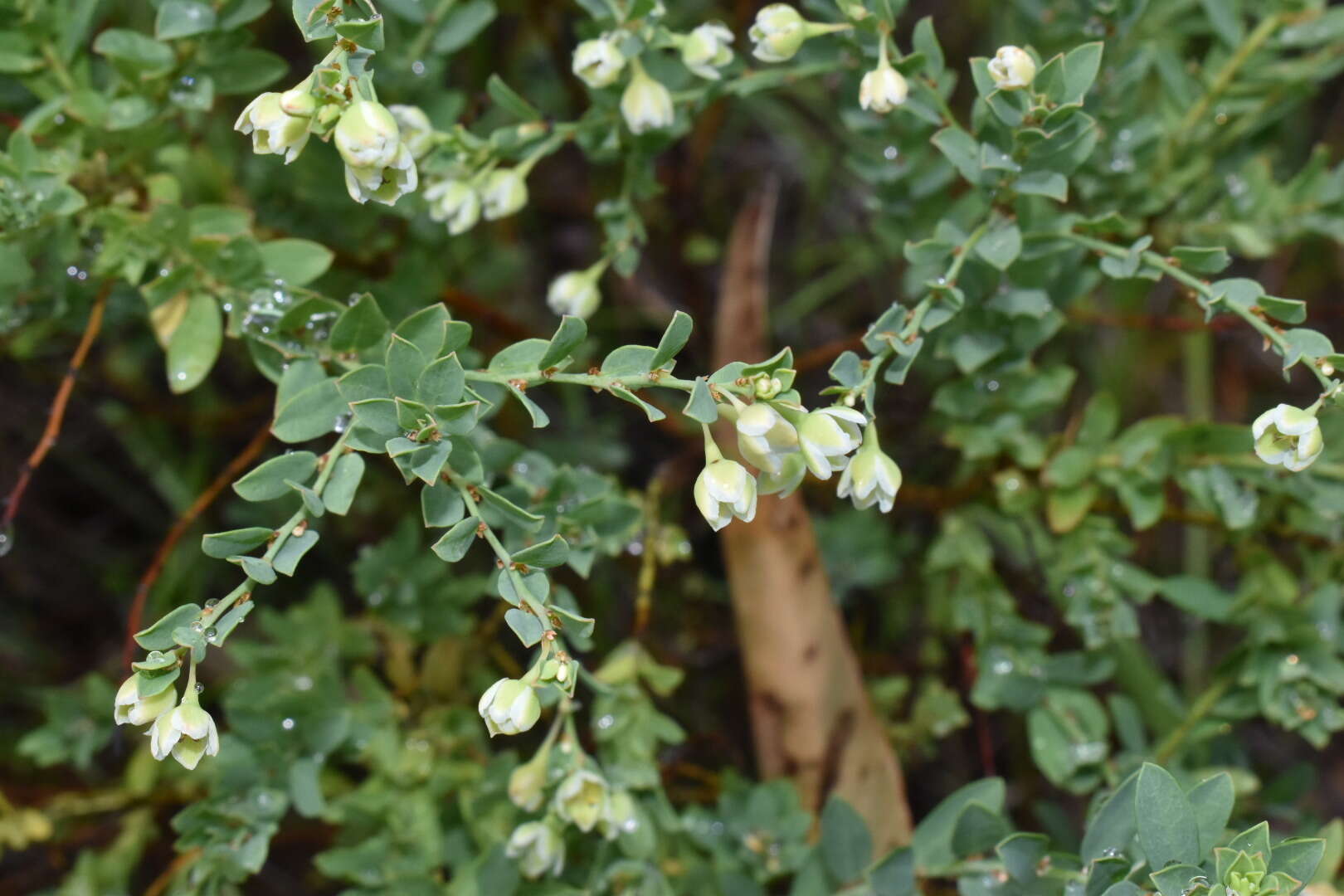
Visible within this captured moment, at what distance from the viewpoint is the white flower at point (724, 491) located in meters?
0.93

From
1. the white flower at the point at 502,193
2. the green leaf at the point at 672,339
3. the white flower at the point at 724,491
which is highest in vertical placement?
the green leaf at the point at 672,339

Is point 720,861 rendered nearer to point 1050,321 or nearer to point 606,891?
point 606,891

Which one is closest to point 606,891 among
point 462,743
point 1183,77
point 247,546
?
point 462,743

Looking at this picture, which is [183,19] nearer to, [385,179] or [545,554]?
[385,179]

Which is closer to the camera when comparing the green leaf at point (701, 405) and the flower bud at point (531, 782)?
the green leaf at point (701, 405)

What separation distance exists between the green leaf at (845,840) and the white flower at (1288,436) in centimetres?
61

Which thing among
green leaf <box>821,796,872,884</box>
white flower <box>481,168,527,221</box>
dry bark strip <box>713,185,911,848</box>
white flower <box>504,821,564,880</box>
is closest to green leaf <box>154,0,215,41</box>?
white flower <box>481,168,527,221</box>

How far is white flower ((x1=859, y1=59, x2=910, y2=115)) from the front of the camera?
1096mm

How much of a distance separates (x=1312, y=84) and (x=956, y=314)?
2.22ft

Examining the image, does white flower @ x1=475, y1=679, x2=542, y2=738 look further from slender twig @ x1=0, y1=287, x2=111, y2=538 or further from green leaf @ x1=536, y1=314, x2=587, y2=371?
slender twig @ x1=0, y1=287, x2=111, y2=538

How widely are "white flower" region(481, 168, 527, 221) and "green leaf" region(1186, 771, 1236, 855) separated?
35.0 inches

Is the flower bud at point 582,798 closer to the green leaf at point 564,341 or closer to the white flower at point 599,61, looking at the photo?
the green leaf at point 564,341

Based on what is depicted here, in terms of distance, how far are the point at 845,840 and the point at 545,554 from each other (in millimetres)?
564

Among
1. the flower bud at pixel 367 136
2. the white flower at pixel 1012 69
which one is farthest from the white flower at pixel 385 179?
the white flower at pixel 1012 69
